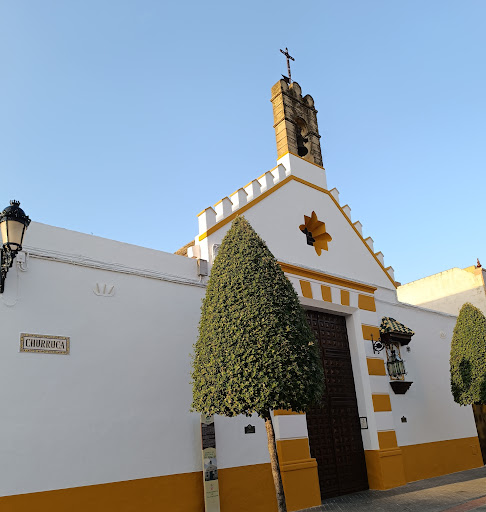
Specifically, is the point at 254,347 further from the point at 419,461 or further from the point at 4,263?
the point at 419,461

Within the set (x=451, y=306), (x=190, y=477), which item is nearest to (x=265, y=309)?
(x=190, y=477)

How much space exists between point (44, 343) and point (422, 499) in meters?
7.70

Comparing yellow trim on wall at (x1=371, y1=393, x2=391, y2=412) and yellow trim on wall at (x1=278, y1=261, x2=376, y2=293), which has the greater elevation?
yellow trim on wall at (x1=278, y1=261, x2=376, y2=293)

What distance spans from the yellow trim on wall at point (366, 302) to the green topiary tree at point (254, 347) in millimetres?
5257

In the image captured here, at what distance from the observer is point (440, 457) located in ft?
42.0

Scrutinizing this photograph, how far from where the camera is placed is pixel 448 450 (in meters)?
13.2

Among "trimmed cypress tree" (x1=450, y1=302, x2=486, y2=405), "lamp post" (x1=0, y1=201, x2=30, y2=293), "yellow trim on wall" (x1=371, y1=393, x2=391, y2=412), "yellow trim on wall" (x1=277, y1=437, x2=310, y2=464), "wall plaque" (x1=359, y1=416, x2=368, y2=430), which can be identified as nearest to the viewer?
"lamp post" (x1=0, y1=201, x2=30, y2=293)

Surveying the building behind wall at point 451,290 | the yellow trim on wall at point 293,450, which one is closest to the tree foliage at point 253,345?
the yellow trim on wall at point 293,450

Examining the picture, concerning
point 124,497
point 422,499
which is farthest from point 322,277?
point 124,497

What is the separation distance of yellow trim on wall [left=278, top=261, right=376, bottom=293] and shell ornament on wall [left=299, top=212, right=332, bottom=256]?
0.62m

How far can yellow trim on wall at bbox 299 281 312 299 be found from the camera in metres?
10.8

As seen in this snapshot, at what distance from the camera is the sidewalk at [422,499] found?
890 centimetres

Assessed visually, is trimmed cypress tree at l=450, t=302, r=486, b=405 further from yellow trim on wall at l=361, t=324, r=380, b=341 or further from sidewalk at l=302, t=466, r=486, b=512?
yellow trim on wall at l=361, t=324, r=380, b=341

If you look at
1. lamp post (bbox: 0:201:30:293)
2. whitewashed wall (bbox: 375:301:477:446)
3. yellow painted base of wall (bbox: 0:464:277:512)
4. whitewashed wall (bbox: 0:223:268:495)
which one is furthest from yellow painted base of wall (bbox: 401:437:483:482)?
lamp post (bbox: 0:201:30:293)
